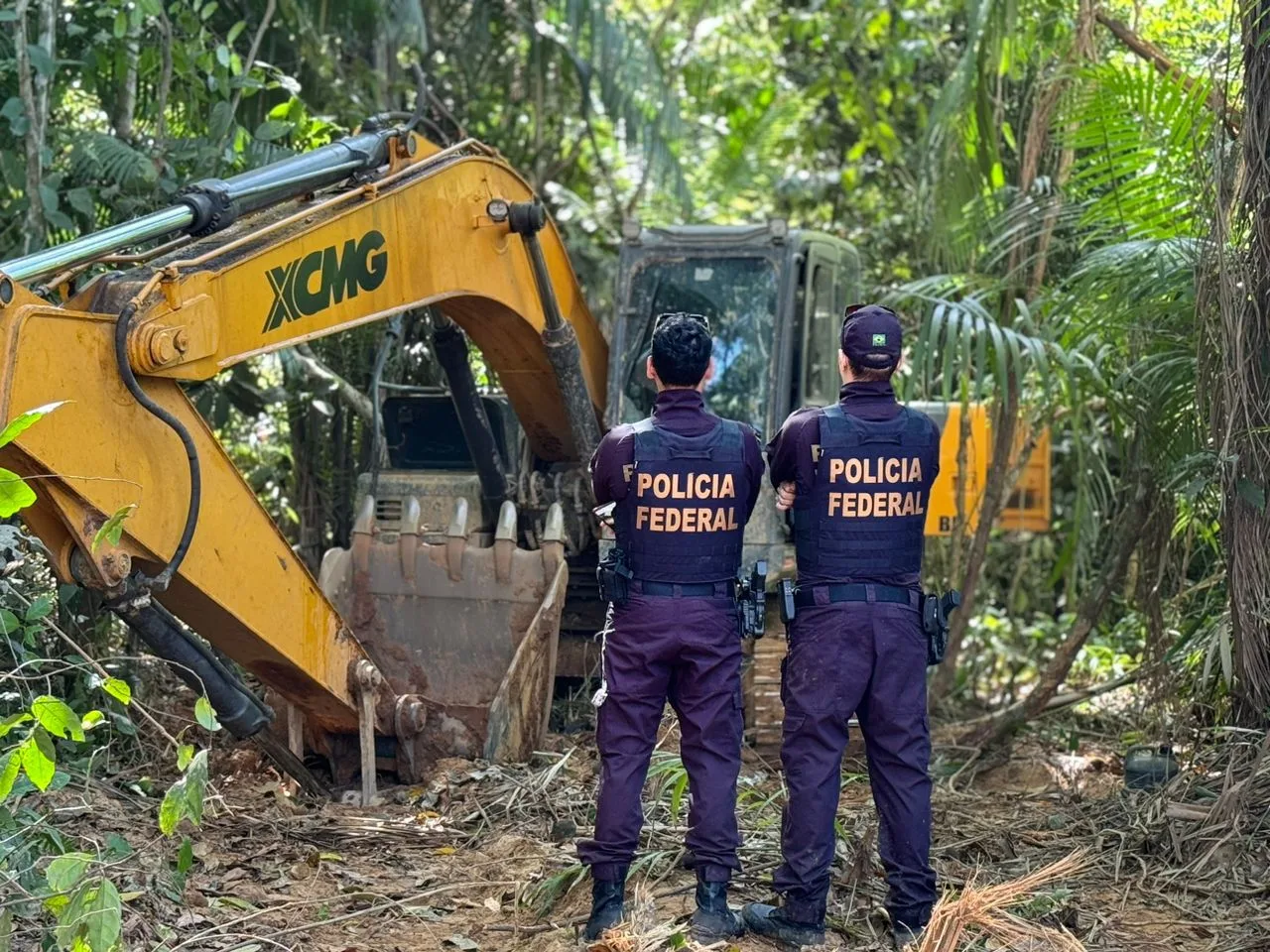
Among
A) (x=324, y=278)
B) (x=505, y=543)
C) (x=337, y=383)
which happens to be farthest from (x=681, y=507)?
(x=337, y=383)

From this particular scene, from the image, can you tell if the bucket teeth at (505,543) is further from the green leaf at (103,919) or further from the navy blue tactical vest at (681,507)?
the green leaf at (103,919)

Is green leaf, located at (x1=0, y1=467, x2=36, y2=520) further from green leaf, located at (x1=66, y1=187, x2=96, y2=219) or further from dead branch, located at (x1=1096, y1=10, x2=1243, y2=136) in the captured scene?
dead branch, located at (x1=1096, y1=10, x2=1243, y2=136)

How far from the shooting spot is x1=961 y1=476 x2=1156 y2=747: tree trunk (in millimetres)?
6980

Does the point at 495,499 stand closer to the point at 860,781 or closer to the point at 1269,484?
the point at 860,781

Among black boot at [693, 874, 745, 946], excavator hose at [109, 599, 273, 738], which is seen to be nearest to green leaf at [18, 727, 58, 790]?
excavator hose at [109, 599, 273, 738]

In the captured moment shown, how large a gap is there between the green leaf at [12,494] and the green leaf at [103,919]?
0.91 metres

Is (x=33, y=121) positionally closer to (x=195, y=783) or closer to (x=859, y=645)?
(x=195, y=783)

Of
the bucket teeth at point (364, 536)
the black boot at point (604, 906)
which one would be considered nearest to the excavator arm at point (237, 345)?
the bucket teeth at point (364, 536)

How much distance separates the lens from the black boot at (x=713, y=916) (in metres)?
4.55

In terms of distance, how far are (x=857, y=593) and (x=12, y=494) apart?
2.36 metres

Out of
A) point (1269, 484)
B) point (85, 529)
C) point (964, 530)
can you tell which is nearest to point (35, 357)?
point (85, 529)

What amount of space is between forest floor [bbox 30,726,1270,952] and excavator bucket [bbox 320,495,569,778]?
0.20 metres

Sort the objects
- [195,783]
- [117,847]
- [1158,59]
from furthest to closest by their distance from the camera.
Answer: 1. [1158,59]
2. [117,847]
3. [195,783]

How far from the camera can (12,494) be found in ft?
11.7
